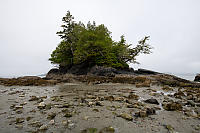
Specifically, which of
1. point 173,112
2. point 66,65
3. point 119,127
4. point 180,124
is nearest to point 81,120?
point 119,127

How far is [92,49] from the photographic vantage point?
878 inches

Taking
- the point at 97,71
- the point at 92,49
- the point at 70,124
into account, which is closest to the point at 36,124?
the point at 70,124

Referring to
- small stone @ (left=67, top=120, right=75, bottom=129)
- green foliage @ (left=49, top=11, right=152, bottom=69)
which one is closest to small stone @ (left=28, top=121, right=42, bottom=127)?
small stone @ (left=67, top=120, right=75, bottom=129)

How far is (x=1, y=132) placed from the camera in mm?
2062

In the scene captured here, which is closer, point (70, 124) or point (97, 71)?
point (70, 124)

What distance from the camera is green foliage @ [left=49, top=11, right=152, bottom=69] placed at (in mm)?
21891

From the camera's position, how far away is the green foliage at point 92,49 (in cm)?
2189

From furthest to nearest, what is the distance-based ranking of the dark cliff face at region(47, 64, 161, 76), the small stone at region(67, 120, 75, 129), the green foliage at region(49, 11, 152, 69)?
the green foliage at region(49, 11, 152, 69)
the dark cliff face at region(47, 64, 161, 76)
the small stone at region(67, 120, 75, 129)

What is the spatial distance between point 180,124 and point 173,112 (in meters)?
0.79

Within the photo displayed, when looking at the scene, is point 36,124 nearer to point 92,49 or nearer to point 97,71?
→ point 97,71

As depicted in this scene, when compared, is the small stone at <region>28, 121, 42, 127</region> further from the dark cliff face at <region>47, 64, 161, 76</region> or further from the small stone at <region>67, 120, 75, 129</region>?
the dark cliff face at <region>47, 64, 161, 76</region>

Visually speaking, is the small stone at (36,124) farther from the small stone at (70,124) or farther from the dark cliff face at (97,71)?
the dark cliff face at (97,71)

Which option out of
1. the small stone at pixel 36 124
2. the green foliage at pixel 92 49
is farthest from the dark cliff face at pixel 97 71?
the small stone at pixel 36 124

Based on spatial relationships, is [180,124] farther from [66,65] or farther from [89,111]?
[66,65]
